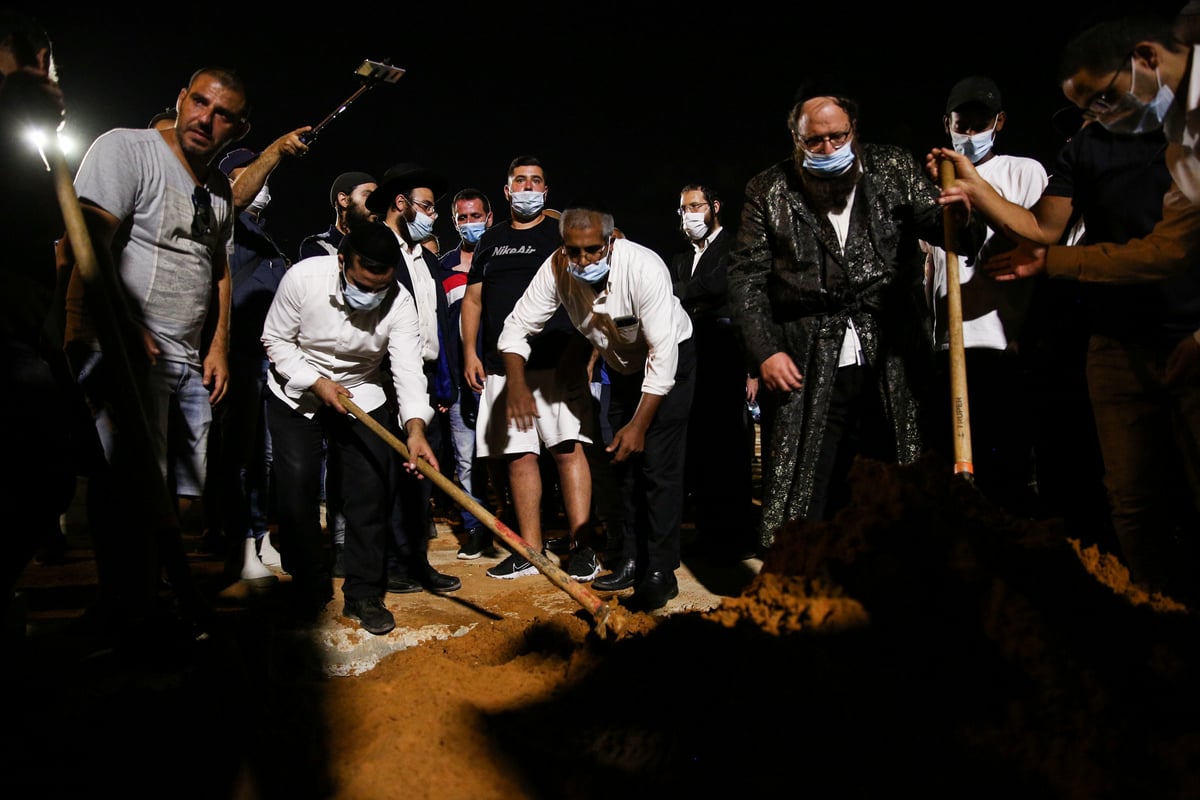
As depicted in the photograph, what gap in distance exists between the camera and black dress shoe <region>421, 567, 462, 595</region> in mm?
4024

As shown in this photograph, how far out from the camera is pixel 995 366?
348cm

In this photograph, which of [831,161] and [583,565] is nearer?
[831,161]

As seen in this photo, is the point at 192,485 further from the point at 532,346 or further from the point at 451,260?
the point at 451,260

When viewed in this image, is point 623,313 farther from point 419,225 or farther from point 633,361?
point 419,225

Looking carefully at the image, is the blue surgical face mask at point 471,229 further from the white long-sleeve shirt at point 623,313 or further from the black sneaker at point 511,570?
the black sneaker at point 511,570

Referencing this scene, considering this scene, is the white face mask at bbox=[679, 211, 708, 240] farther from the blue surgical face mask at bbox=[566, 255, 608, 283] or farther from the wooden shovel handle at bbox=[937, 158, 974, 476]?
the wooden shovel handle at bbox=[937, 158, 974, 476]

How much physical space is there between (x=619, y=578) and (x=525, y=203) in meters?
2.46

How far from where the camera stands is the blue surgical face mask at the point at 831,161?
10.0 feet

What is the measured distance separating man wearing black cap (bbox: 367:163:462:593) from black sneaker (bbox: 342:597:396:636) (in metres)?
0.62

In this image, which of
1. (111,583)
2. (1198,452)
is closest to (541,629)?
(111,583)

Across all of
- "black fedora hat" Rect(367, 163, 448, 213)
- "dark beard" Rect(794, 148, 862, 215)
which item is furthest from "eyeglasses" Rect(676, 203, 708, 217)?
"dark beard" Rect(794, 148, 862, 215)

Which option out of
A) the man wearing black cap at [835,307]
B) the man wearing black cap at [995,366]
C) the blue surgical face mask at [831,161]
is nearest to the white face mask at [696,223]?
the man wearing black cap at [995,366]

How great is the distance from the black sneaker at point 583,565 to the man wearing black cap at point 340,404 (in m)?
1.11

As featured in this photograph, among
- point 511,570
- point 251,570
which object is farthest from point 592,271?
point 251,570
